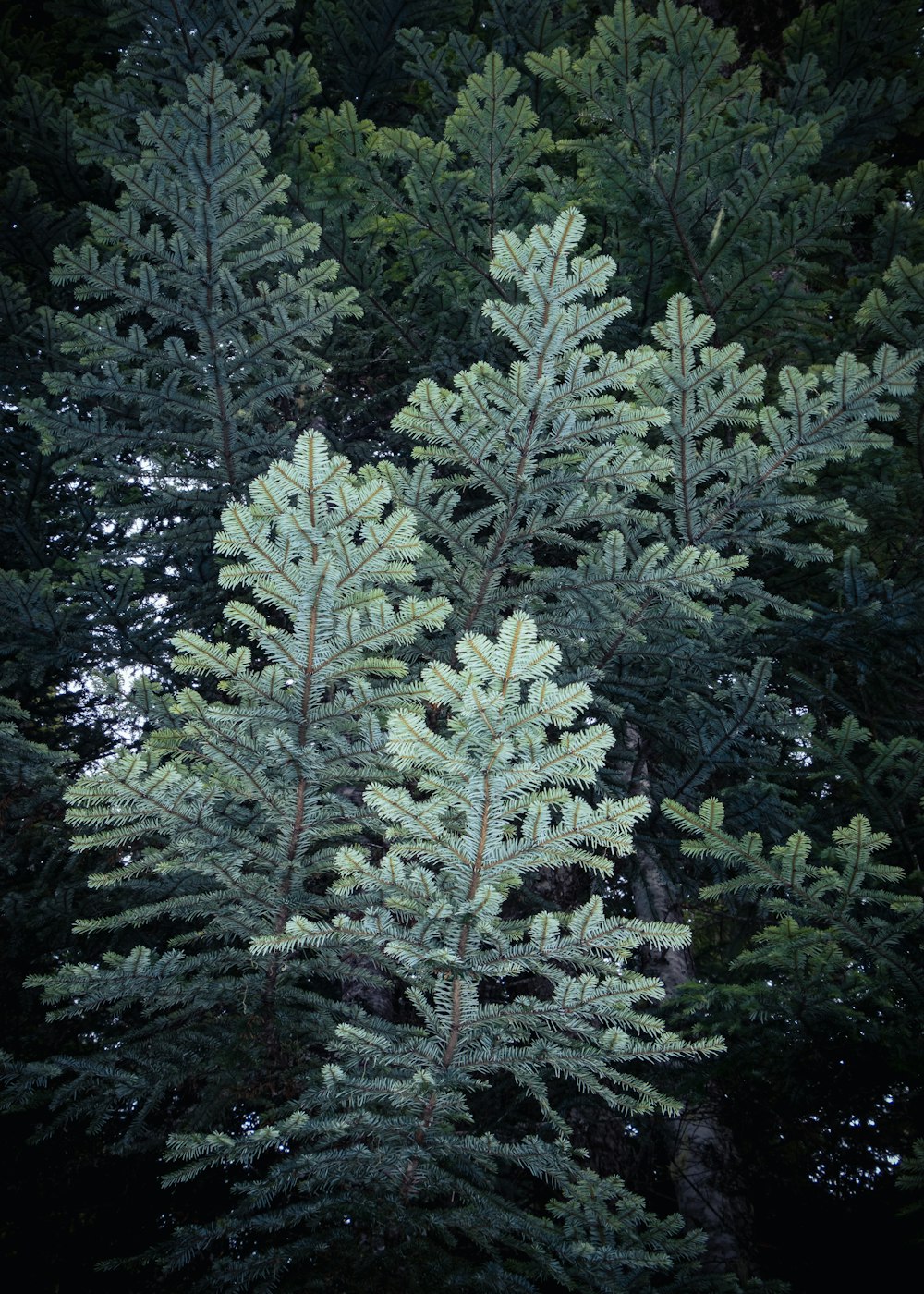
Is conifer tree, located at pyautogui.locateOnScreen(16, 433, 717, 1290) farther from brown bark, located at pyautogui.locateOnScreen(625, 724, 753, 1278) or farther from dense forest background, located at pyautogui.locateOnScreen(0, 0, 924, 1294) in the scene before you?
brown bark, located at pyautogui.locateOnScreen(625, 724, 753, 1278)

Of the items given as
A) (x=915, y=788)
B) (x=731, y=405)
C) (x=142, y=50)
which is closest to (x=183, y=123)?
(x=142, y=50)

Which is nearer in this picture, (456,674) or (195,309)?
(456,674)

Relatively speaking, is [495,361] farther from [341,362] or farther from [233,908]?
[233,908]

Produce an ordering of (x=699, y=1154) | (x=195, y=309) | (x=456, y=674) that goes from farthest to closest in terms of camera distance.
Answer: (x=699, y=1154)
(x=195, y=309)
(x=456, y=674)

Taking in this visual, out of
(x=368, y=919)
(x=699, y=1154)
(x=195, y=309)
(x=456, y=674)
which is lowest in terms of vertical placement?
(x=699, y=1154)

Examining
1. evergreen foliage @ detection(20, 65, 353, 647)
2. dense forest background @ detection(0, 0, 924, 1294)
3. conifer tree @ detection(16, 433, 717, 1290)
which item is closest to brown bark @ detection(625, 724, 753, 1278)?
dense forest background @ detection(0, 0, 924, 1294)

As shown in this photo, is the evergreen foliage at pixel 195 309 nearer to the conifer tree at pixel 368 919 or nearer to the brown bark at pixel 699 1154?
the conifer tree at pixel 368 919

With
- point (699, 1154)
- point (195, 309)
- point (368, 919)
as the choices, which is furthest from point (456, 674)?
point (699, 1154)

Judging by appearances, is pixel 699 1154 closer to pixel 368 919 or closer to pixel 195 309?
pixel 368 919

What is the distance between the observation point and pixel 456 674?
6.33 ft

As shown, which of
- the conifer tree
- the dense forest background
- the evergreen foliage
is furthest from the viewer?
the evergreen foliage

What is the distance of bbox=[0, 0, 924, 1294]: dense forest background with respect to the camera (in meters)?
2.22

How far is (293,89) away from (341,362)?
1.61 m

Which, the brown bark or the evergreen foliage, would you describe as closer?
the evergreen foliage
